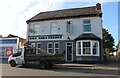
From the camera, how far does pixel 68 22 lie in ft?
94.5

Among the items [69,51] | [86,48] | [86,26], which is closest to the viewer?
[86,48]

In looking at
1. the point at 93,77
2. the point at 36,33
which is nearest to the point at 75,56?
the point at 36,33

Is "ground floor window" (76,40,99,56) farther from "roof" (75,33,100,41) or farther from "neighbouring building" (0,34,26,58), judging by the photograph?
"neighbouring building" (0,34,26,58)

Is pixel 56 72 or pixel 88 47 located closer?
pixel 56 72

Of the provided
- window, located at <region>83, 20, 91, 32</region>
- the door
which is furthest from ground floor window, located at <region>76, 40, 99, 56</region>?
window, located at <region>83, 20, 91, 32</region>

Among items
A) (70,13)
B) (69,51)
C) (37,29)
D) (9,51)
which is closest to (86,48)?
(69,51)

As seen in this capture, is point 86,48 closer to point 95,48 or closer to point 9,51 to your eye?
point 95,48

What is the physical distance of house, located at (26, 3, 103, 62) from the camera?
27062mm

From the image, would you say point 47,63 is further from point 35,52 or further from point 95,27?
point 95,27

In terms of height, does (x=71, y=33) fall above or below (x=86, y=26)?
below

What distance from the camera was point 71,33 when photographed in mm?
28625

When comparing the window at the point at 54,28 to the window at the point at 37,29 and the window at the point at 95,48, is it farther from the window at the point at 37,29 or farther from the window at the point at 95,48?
the window at the point at 95,48

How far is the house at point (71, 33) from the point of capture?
2706 cm

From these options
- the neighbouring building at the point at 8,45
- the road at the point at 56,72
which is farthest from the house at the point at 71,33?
the road at the point at 56,72
